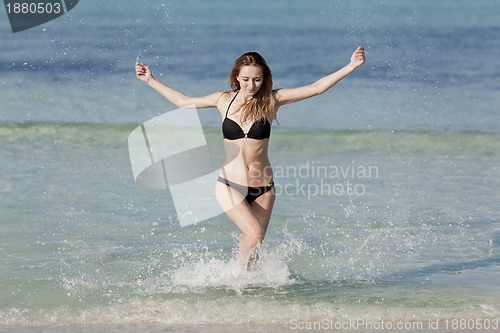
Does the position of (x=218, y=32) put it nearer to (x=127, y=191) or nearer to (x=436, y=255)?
(x=127, y=191)

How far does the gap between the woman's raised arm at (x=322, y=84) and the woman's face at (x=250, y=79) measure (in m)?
0.24

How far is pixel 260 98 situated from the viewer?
573cm

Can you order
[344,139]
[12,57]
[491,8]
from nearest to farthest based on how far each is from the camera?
[344,139]
[12,57]
[491,8]

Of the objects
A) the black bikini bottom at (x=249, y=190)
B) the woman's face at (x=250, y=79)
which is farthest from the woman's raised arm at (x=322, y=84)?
the black bikini bottom at (x=249, y=190)

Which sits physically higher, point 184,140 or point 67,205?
point 67,205

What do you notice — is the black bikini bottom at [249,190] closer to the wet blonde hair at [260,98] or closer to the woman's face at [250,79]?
the wet blonde hair at [260,98]

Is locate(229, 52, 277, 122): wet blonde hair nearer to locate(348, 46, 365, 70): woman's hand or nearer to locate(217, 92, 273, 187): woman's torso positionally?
locate(217, 92, 273, 187): woman's torso

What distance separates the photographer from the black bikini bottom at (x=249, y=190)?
18.9 feet

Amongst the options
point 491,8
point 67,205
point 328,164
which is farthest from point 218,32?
point 67,205

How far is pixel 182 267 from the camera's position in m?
6.50

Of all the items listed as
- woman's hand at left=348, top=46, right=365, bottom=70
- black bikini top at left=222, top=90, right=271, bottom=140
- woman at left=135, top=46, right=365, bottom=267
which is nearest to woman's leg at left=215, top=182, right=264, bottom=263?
woman at left=135, top=46, right=365, bottom=267

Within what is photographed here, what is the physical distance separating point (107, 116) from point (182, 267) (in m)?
9.00

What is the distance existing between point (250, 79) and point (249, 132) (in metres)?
0.43

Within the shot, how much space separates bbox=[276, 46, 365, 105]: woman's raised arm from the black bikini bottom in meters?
0.73
